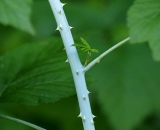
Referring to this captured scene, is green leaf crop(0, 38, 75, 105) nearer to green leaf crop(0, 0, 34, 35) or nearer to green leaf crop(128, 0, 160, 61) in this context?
green leaf crop(0, 0, 34, 35)

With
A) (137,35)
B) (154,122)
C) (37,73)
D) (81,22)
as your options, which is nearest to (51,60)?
(37,73)

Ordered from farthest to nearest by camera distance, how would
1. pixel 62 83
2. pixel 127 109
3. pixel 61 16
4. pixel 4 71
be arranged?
pixel 127 109
pixel 4 71
pixel 62 83
pixel 61 16

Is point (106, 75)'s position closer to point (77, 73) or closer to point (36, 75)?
point (36, 75)

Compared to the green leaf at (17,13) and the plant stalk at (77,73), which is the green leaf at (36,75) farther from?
the plant stalk at (77,73)

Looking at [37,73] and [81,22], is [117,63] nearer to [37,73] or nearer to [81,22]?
[81,22]

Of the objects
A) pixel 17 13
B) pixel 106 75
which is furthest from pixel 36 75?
pixel 106 75

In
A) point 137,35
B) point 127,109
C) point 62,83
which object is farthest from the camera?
point 127,109
